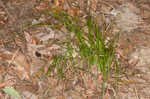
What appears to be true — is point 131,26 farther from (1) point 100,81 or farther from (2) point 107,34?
(1) point 100,81

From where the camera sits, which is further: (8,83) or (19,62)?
(19,62)

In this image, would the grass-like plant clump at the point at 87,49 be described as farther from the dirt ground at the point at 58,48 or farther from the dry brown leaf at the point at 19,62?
the dry brown leaf at the point at 19,62

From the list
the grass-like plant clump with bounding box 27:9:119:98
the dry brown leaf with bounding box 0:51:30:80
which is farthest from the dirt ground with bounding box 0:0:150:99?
the grass-like plant clump with bounding box 27:9:119:98

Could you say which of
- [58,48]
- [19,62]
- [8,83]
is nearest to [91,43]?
[58,48]

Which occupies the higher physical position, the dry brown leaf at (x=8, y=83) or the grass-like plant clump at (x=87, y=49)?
the grass-like plant clump at (x=87, y=49)

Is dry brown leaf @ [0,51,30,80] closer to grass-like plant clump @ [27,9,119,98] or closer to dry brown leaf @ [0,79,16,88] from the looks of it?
dry brown leaf @ [0,79,16,88]

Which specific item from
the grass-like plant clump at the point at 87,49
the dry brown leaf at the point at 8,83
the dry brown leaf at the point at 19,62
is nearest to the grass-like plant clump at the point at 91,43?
the grass-like plant clump at the point at 87,49

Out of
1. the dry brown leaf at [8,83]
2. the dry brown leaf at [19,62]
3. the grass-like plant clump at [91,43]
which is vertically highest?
the grass-like plant clump at [91,43]

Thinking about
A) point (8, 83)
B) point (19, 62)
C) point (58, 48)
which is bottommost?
point (8, 83)

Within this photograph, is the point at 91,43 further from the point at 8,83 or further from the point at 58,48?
the point at 8,83

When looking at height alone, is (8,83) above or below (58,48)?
below
